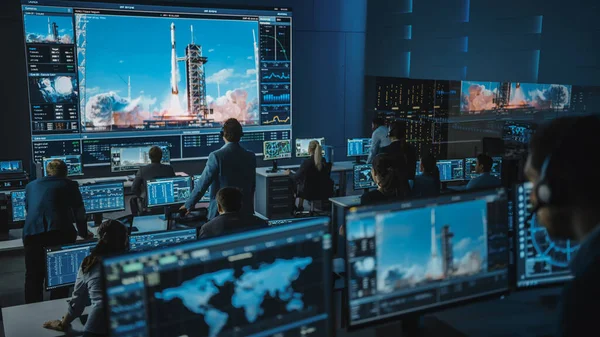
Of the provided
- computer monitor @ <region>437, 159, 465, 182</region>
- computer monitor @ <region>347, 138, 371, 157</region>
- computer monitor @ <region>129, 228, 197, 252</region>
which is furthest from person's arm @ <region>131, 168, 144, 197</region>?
computer monitor @ <region>347, 138, 371, 157</region>

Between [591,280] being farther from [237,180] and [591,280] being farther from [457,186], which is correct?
[457,186]

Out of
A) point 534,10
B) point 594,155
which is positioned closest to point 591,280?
point 594,155

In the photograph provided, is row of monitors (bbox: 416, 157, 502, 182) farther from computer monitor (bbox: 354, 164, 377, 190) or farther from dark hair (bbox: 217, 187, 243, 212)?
dark hair (bbox: 217, 187, 243, 212)

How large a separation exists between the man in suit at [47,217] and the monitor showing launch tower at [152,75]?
3.20 meters

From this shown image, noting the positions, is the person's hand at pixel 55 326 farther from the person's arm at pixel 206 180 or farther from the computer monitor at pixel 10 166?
the computer monitor at pixel 10 166

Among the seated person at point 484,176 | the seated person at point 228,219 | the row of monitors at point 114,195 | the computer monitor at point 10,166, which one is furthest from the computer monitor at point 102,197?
the seated person at point 484,176

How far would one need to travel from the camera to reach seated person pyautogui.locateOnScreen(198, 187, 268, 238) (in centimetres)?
298

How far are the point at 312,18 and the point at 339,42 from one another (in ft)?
2.16

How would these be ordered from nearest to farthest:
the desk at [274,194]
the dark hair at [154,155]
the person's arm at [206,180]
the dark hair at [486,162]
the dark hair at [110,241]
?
the dark hair at [110,241] → the person's arm at [206,180] → the dark hair at [486,162] → the dark hair at [154,155] → the desk at [274,194]

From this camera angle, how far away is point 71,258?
11.9 ft

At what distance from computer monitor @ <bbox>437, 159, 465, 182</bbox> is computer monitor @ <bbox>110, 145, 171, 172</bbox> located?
12.4 ft

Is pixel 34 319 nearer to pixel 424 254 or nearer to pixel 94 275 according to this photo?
pixel 94 275

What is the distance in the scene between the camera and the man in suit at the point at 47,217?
4.36 meters

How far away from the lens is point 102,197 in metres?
5.47
